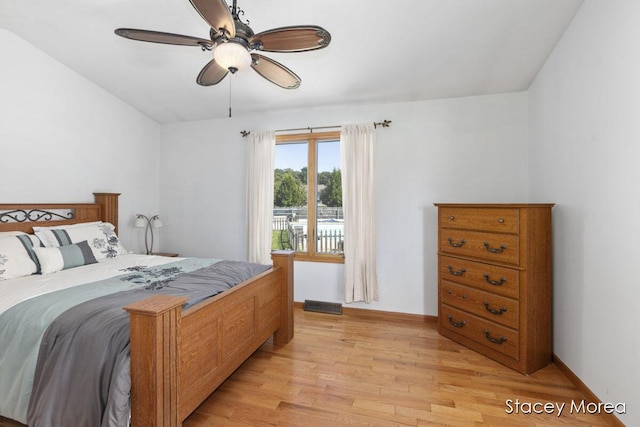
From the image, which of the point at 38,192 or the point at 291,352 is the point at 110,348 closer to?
Answer: the point at 291,352

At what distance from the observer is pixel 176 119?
4.06 metres

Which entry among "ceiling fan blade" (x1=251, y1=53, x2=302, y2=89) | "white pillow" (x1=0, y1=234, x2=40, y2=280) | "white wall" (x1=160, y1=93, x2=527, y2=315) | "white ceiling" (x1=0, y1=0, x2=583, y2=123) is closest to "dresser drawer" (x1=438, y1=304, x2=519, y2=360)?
"white wall" (x1=160, y1=93, x2=527, y2=315)

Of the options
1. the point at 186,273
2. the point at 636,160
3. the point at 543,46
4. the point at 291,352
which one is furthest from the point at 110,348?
the point at 543,46

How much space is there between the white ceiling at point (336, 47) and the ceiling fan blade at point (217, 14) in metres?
0.79

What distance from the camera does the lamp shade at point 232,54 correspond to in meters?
1.52

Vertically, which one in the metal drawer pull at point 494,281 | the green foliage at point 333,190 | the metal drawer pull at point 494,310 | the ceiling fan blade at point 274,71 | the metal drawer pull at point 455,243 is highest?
the ceiling fan blade at point 274,71

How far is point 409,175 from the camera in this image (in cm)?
329

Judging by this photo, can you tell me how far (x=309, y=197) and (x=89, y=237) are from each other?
2.29 metres

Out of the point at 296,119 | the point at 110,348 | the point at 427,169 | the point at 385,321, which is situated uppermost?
the point at 296,119

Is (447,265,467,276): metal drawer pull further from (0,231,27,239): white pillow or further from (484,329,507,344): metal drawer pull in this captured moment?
(0,231,27,239): white pillow

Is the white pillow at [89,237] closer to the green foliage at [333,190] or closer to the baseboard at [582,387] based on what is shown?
the green foliage at [333,190]

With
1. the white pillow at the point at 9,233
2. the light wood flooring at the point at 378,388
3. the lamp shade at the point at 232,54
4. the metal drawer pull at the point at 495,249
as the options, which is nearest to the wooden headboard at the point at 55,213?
the white pillow at the point at 9,233

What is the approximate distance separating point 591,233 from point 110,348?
9.23ft

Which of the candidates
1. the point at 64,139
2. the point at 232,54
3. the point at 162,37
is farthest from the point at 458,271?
the point at 64,139
